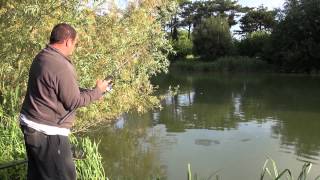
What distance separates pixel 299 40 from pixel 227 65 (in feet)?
20.8

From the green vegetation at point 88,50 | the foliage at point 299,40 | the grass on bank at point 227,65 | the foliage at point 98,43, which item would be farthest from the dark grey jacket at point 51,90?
the grass on bank at point 227,65

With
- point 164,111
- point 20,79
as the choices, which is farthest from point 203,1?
point 20,79

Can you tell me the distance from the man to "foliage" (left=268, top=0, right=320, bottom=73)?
117 ft

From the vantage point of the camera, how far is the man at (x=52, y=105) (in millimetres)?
3613

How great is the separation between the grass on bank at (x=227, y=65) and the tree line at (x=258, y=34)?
0.93m

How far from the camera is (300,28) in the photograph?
38625mm

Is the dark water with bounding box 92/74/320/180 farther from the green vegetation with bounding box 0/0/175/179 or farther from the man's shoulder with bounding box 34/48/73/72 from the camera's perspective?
the man's shoulder with bounding box 34/48/73/72

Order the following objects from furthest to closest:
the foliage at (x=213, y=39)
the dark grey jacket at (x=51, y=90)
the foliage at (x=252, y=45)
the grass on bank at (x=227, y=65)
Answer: the foliage at (x=213, y=39)
the foliage at (x=252, y=45)
the grass on bank at (x=227, y=65)
the dark grey jacket at (x=51, y=90)

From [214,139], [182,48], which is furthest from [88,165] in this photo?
[182,48]

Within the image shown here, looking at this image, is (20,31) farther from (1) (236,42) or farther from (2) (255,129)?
(1) (236,42)

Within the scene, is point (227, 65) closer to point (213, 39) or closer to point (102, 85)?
point (213, 39)

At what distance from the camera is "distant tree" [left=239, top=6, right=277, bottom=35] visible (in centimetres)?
5453

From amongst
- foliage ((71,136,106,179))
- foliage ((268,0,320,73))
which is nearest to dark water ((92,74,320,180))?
foliage ((71,136,106,179))

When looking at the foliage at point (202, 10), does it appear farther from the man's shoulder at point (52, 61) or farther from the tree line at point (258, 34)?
the man's shoulder at point (52, 61)
